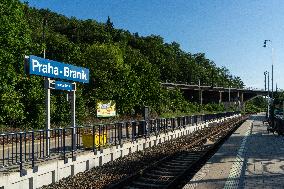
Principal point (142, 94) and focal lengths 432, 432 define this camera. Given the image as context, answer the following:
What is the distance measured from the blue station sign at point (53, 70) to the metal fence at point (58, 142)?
7.50 feet

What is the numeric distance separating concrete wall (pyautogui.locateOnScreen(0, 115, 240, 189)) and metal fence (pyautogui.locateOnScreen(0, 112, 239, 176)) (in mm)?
230

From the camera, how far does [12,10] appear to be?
32.0 meters

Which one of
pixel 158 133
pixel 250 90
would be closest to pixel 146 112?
pixel 158 133

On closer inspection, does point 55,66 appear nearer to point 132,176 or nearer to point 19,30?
point 132,176

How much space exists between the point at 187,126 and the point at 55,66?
73.5 ft

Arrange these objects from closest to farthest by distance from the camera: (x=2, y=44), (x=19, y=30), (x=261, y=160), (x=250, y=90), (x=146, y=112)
Result: (x=261, y=160)
(x=146, y=112)
(x=2, y=44)
(x=19, y=30)
(x=250, y=90)

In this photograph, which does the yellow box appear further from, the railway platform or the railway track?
the railway platform

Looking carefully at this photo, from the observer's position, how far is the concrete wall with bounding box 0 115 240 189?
11.4 m

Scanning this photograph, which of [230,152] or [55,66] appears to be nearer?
[55,66]

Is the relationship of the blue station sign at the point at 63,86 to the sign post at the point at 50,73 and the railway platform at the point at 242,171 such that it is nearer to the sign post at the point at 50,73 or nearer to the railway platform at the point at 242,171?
the sign post at the point at 50,73

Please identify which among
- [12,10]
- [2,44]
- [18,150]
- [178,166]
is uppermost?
[12,10]

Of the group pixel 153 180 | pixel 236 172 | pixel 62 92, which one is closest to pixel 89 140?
pixel 153 180

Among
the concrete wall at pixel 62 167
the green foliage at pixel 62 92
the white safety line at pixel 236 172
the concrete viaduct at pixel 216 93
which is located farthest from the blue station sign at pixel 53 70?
the concrete viaduct at pixel 216 93

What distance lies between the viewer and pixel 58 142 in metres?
15.3
